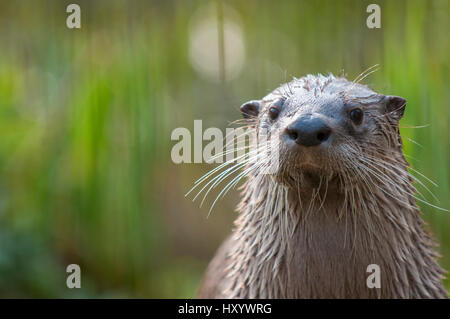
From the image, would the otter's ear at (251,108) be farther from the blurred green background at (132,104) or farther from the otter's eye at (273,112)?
the blurred green background at (132,104)

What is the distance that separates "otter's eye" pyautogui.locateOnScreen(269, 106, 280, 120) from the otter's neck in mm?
218

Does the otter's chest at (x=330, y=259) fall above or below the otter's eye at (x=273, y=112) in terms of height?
below

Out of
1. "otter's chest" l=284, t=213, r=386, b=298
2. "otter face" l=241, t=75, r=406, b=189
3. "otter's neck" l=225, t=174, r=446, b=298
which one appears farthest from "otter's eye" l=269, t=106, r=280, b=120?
"otter's chest" l=284, t=213, r=386, b=298

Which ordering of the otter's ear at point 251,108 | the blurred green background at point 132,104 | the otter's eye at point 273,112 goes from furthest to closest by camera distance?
1. the blurred green background at point 132,104
2. the otter's ear at point 251,108
3. the otter's eye at point 273,112

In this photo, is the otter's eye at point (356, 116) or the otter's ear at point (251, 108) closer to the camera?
the otter's eye at point (356, 116)

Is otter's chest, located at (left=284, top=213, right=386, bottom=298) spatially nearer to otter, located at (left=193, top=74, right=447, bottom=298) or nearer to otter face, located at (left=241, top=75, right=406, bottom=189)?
otter, located at (left=193, top=74, right=447, bottom=298)

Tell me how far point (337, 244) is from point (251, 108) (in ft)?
2.13

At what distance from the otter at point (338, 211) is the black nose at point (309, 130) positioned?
49 millimetres

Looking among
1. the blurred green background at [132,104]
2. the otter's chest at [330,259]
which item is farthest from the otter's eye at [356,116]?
the blurred green background at [132,104]

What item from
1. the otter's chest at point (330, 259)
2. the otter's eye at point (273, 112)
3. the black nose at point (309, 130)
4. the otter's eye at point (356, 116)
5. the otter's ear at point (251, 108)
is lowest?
the otter's chest at point (330, 259)

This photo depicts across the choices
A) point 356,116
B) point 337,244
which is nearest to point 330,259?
point 337,244

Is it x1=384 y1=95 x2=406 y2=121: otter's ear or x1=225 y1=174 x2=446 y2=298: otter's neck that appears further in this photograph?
x1=384 y1=95 x2=406 y2=121: otter's ear

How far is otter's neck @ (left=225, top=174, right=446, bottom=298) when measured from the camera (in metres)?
1.90

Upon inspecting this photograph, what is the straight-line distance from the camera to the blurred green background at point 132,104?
342cm
